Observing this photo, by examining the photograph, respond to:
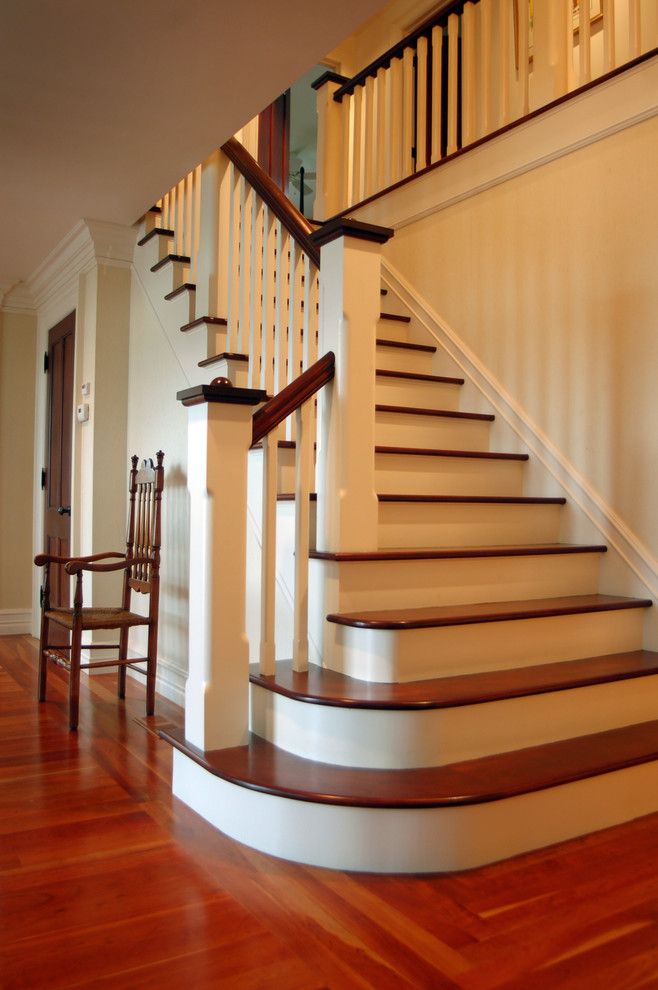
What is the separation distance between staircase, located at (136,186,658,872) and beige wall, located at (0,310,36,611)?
348cm

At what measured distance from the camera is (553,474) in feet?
11.4

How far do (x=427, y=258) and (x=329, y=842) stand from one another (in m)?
3.13

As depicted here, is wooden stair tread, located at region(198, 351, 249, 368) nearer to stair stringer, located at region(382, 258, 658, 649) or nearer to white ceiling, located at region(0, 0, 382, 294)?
white ceiling, located at region(0, 0, 382, 294)

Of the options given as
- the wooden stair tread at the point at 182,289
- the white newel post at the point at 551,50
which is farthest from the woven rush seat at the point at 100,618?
the white newel post at the point at 551,50

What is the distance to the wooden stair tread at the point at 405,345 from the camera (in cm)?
394

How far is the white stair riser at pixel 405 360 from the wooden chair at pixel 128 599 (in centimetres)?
116

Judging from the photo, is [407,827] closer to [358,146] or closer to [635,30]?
[635,30]

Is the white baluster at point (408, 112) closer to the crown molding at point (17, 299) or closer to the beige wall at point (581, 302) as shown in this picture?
the beige wall at point (581, 302)

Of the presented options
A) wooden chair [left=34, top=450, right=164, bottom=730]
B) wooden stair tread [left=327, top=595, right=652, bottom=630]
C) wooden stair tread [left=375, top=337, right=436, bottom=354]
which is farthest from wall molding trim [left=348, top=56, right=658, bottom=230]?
wooden chair [left=34, top=450, right=164, bottom=730]

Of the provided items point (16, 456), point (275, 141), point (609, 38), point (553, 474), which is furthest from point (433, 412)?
point (275, 141)

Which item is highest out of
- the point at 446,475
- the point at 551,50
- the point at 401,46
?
the point at 401,46

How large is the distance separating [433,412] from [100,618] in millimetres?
1711

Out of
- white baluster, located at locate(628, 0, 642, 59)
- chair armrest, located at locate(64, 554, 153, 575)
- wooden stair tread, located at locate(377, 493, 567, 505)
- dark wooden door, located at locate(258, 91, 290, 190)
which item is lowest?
chair armrest, located at locate(64, 554, 153, 575)

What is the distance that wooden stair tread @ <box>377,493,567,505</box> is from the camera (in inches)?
113
